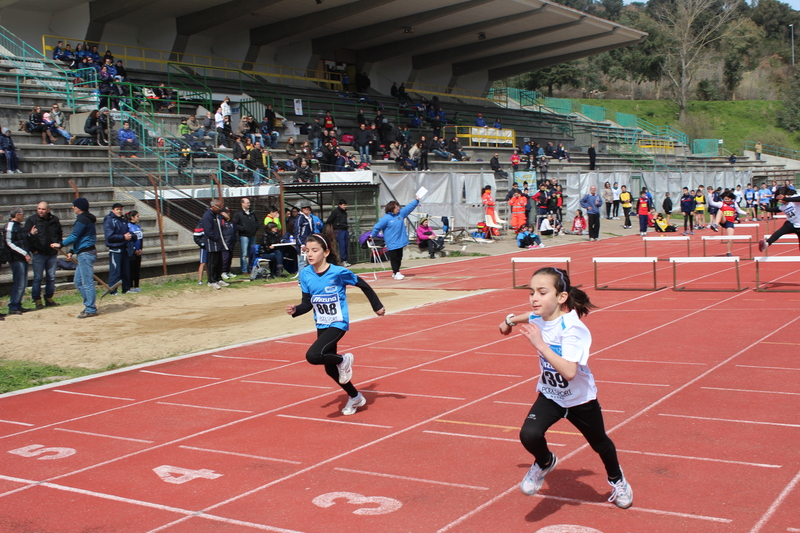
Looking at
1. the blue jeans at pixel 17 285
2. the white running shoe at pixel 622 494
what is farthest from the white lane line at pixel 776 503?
the blue jeans at pixel 17 285

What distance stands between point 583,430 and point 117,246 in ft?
44.2

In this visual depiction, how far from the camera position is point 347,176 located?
24562 millimetres

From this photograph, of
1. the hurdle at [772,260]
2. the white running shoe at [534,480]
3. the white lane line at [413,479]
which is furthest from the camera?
the hurdle at [772,260]

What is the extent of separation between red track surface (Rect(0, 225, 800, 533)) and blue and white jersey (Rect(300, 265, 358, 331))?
3.04 ft

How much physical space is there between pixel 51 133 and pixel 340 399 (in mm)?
18232

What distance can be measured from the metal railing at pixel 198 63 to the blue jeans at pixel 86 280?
60.9ft

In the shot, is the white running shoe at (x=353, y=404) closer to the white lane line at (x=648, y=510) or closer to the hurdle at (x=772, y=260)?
the white lane line at (x=648, y=510)

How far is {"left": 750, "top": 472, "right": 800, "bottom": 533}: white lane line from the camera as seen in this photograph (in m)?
4.28

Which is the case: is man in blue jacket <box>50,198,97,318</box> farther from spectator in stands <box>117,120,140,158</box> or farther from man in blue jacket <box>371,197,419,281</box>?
spectator in stands <box>117,120,140,158</box>

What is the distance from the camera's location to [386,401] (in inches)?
296

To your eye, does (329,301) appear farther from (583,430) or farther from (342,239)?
(342,239)

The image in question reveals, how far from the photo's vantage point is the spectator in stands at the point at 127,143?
71.4 ft

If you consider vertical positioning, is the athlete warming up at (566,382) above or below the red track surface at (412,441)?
above

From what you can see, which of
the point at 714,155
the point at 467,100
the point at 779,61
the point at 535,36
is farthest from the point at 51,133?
the point at 779,61
